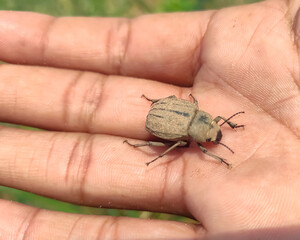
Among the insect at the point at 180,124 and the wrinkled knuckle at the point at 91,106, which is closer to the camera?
the insect at the point at 180,124

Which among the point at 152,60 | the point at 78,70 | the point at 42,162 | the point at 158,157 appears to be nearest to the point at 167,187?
the point at 158,157

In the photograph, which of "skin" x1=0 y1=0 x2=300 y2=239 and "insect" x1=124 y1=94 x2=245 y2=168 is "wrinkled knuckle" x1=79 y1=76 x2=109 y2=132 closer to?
"skin" x1=0 y1=0 x2=300 y2=239

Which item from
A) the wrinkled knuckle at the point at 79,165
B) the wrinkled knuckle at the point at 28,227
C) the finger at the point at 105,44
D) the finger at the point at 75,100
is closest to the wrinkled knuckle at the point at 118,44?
the finger at the point at 105,44

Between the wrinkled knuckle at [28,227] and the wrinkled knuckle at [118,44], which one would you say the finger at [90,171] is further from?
the wrinkled knuckle at [118,44]

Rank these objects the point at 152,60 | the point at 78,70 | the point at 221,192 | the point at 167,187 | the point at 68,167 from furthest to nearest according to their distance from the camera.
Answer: the point at 78,70 → the point at 152,60 → the point at 68,167 → the point at 167,187 → the point at 221,192

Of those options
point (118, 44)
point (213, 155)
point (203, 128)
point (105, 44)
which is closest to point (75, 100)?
point (105, 44)

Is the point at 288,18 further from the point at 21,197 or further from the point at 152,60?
the point at 21,197
